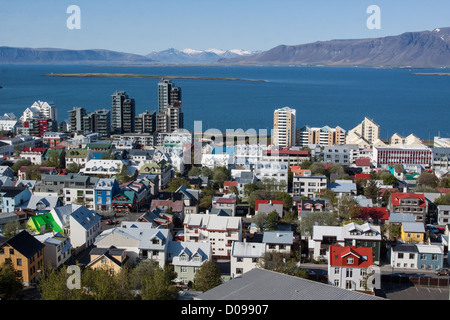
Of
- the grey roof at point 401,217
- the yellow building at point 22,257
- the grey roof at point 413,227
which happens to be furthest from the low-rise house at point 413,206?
the yellow building at point 22,257

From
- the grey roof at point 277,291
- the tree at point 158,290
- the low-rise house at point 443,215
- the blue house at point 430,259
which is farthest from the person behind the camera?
the low-rise house at point 443,215

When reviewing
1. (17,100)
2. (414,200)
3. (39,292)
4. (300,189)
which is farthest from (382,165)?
(17,100)

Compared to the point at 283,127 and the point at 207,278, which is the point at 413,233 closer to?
the point at 207,278

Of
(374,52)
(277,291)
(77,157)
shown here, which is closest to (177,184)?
(77,157)

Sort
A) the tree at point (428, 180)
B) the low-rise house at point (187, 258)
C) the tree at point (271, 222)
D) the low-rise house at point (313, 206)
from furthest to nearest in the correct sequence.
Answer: the tree at point (428, 180) → the low-rise house at point (313, 206) → the tree at point (271, 222) → the low-rise house at point (187, 258)

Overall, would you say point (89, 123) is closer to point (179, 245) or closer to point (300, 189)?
point (300, 189)

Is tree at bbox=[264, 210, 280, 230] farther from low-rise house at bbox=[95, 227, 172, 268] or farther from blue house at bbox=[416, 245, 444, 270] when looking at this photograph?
blue house at bbox=[416, 245, 444, 270]

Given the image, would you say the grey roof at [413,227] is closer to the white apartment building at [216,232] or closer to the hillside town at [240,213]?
the hillside town at [240,213]
